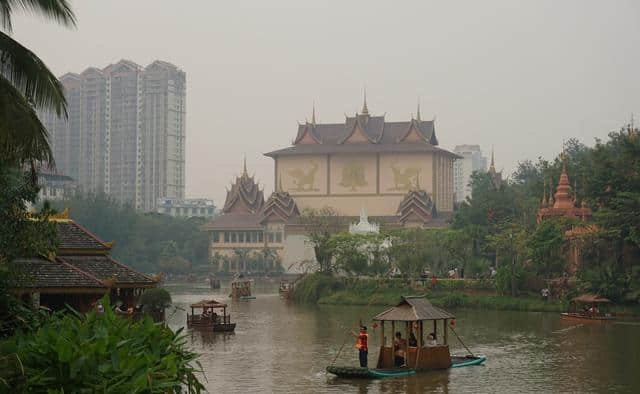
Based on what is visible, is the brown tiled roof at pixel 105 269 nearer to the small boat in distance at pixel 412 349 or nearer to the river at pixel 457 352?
the river at pixel 457 352

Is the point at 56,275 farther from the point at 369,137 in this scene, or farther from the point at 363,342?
the point at 369,137

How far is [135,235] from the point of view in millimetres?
86688

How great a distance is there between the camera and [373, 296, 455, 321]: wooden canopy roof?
22219 millimetres

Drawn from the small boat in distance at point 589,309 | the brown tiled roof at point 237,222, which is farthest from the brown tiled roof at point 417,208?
the small boat in distance at point 589,309

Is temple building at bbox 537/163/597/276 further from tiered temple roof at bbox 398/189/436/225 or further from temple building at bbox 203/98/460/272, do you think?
temple building at bbox 203/98/460/272

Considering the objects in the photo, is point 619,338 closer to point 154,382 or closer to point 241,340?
point 241,340

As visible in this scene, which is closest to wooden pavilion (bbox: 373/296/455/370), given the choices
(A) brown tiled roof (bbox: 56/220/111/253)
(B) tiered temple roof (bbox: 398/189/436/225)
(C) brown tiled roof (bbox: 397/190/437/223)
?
(A) brown tiled roof (bbox: 56/220/111/253)

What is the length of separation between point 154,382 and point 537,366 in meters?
14.2

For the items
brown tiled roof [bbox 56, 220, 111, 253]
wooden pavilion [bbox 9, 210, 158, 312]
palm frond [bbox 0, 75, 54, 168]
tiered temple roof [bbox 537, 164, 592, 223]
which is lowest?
wooden pavilion [bbox 9, 210, 158, 312]

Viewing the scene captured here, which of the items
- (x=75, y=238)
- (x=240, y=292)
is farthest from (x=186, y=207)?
(x=75, y=238)

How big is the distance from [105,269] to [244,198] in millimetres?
66607

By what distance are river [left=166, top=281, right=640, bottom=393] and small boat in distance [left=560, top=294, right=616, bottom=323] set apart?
0.76 metres

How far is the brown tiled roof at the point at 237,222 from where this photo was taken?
8938 cm

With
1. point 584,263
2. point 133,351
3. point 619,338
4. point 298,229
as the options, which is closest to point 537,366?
point 619,338
